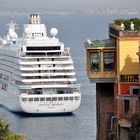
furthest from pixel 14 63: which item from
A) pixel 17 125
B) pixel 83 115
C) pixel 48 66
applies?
pixel 17 125

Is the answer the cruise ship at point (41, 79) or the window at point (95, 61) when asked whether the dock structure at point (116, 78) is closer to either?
the window at point (95, 61)

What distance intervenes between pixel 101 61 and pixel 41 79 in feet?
180

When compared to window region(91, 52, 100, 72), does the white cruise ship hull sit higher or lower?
lower

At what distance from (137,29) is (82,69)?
83.9 m

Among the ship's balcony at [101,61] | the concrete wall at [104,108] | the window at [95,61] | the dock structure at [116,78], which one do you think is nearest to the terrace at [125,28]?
the dock structure at [116,78]

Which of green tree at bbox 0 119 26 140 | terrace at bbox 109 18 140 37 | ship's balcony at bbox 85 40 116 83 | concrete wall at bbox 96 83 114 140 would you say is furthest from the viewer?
green tree at bbox 0 119 26 140

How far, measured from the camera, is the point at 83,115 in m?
69.8

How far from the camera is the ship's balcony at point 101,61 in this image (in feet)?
67.5

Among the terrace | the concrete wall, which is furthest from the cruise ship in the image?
the concrete wall

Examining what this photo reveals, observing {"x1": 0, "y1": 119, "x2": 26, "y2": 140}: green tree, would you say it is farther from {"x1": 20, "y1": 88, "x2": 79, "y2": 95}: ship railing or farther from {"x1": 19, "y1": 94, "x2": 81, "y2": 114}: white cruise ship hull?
{"x1": 20, "y1": 88, "x2": 79, "y2": 95}: ship railing

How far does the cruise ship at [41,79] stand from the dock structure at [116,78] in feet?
166

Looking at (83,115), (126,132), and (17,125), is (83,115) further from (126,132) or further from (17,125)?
(126,132)

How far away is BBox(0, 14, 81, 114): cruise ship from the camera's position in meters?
72.6

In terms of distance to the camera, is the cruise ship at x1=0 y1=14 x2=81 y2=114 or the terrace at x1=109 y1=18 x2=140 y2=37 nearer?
the terrace at x1=109 y1=18 x2=140 y2=37
